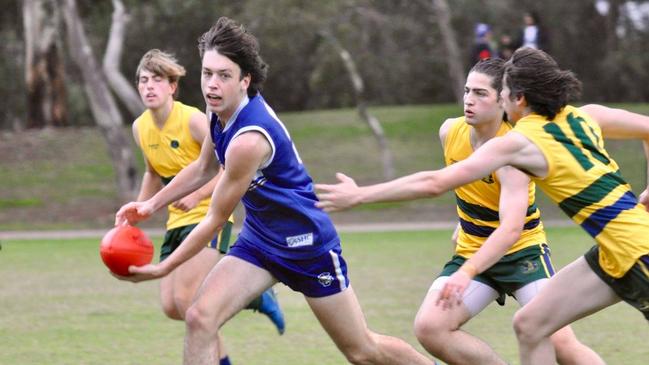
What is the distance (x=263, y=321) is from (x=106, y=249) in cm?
431

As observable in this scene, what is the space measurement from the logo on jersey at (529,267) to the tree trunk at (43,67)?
24269 mm

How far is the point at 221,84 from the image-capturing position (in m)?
5.89

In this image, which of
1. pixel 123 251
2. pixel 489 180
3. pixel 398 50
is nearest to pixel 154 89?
pixel 123 251

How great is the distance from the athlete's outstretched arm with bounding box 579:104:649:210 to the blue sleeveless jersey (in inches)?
59.7

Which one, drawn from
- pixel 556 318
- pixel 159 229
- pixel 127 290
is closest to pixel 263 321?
pixel 127 290

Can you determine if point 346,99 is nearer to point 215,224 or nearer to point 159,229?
point 159,229

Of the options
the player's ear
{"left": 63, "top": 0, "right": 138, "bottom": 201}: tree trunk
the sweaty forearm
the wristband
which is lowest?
{"left": 63, "top": 0, "right": 138, "bottom": 201}: tree trunk

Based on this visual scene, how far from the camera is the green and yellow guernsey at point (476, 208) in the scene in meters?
6.39

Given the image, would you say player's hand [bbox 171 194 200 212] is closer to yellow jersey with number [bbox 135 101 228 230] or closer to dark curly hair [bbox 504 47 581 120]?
yellow jersey with number [bbox 135 101 228 230]

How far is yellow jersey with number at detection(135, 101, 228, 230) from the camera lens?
805 centimetres

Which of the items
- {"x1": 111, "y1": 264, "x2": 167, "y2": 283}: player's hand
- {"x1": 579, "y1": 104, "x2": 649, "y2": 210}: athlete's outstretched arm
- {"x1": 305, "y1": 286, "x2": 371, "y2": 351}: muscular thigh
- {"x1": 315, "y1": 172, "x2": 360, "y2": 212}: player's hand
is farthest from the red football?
{"x1": 579, "y1": 104, "x2": 649, "y2": 210}: athlete's outstretched arm

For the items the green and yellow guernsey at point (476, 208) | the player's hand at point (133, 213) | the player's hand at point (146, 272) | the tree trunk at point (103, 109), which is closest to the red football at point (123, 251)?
the player's hand at point (146, 272)

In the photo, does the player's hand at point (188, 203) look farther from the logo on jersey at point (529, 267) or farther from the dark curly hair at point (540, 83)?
the dark curly hair at point (540, 83)

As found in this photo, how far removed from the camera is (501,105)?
624 cm
